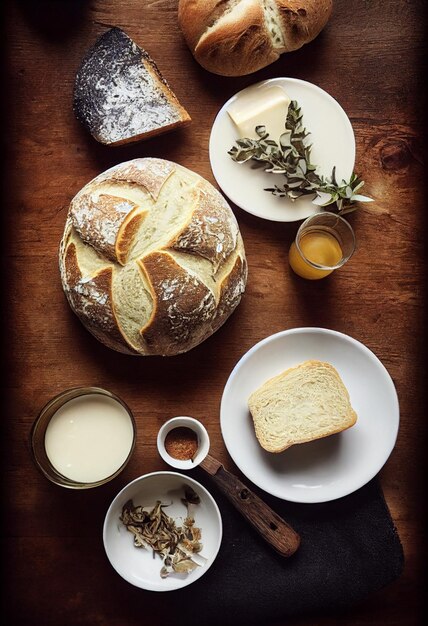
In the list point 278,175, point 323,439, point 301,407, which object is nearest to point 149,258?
point 278,175

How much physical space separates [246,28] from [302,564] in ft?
5.07

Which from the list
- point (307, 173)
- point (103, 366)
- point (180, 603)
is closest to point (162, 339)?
point (103, 366)

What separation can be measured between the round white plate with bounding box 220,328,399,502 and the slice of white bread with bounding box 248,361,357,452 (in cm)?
5

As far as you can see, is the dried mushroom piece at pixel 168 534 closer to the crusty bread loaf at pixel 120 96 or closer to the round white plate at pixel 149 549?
the round white plate at pixel 149 549

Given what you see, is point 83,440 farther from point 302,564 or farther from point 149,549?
point 302,564

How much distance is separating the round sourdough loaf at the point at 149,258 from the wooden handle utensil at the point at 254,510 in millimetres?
381

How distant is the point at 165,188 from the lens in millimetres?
1565

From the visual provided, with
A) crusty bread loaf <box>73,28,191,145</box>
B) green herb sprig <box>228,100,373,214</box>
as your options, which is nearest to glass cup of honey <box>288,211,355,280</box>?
green herb sprig <box>228,100,373,214</box>

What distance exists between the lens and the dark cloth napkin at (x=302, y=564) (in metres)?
1.69

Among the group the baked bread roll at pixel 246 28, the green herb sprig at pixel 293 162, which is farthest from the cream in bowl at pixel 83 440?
the baked bread roll at pixel 246 28

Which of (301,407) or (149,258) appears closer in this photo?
(149,258)

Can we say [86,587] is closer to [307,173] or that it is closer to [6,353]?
[6,353]

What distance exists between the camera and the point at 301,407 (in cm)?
170

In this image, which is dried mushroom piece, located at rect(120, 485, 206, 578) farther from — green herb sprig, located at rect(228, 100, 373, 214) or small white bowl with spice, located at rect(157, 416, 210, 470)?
green herb sprig, located at rect(228, 100, 373, 214)
